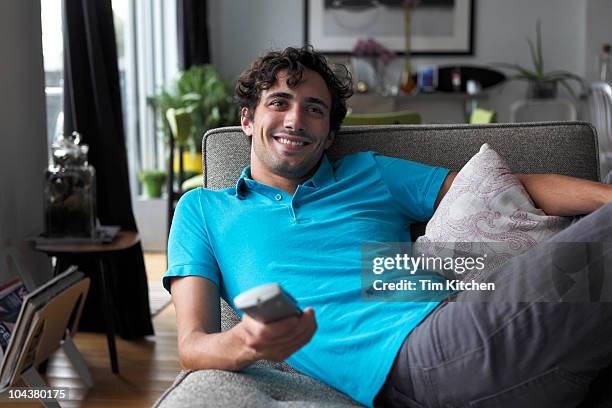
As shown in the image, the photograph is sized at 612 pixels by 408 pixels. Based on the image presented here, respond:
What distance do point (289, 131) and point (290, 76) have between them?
0.13 meters

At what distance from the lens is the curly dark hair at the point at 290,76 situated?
1954 millimetres

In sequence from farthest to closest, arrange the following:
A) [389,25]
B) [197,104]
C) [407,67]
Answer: [389,25]
[407,67]
[197,104]

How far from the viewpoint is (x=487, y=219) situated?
175 cm

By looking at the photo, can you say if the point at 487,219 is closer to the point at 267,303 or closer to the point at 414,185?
the point at 414,185

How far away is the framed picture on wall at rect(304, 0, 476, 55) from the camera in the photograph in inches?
248

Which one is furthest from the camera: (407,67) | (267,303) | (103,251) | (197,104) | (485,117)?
(407,67)

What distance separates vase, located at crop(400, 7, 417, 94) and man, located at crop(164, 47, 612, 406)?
4.14 metres

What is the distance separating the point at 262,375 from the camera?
148 centimetres

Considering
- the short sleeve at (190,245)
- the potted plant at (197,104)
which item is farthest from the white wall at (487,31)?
the short sleeve at (190,245)

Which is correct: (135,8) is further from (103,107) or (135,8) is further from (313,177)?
(313,177)

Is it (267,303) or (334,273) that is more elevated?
(267,303)

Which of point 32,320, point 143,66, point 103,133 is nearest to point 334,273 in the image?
point 32,320

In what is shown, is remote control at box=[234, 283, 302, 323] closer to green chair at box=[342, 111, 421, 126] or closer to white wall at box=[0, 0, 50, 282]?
green chair at box=[342, 111, 421, 126]

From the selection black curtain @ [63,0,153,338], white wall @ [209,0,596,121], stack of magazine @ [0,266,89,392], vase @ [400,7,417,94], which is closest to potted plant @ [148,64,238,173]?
white wall @ [209,0,596,121]
